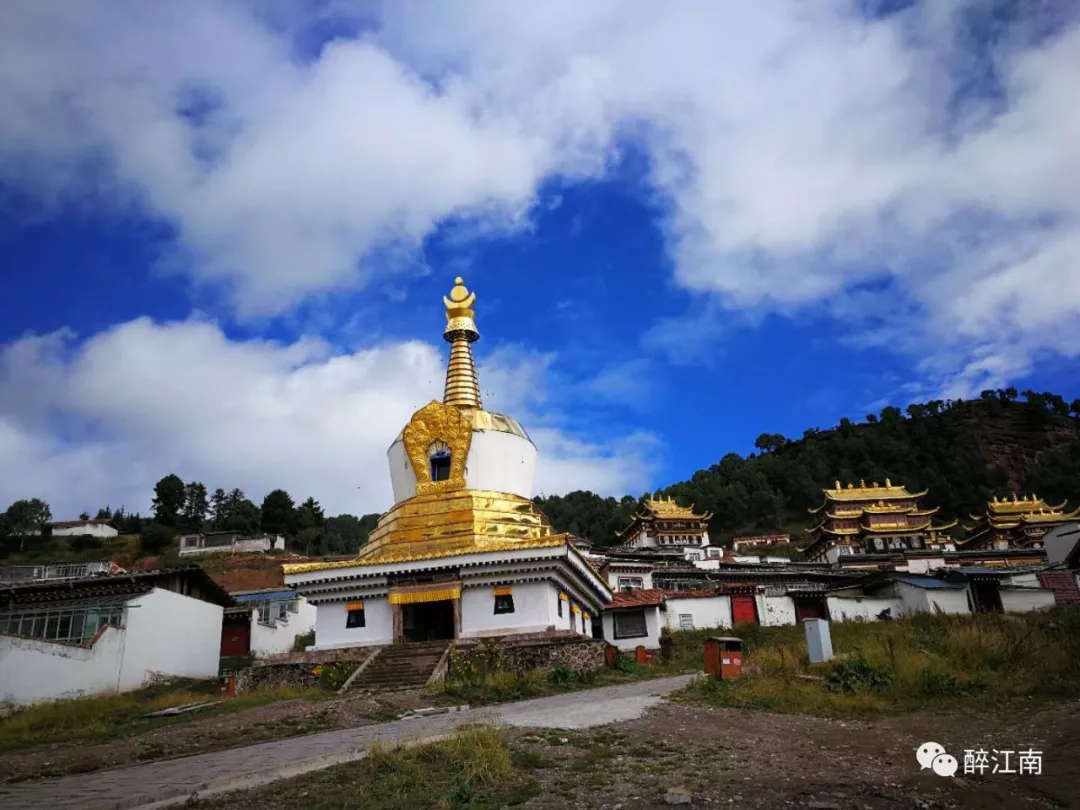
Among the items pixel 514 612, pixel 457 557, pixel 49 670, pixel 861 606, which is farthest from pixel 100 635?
pixel 861 606

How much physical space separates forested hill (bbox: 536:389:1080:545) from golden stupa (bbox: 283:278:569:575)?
65781 mm

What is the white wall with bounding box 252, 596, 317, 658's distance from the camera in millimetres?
35000

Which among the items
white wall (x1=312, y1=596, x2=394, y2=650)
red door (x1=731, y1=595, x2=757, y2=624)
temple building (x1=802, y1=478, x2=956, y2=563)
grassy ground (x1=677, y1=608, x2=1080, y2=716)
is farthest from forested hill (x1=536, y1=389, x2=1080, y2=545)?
grassy ground (x1=677, y1=608, x2=1080, y2=716)

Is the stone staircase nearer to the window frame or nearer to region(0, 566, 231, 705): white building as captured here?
the window frame

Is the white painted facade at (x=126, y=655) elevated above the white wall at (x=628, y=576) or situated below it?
below

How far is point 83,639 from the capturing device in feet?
80.4

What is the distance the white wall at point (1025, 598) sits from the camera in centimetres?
3597

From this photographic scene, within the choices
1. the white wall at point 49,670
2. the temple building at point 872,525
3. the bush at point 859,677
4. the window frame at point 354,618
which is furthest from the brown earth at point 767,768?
the temple building at point 872,525

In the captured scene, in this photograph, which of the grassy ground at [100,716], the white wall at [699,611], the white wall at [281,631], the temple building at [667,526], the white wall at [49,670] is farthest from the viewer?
the temple building at [667,526]

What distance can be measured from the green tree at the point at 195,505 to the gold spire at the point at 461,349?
7435 cm

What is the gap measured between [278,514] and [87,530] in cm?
1895

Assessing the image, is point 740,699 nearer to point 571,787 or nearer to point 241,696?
point 571,787

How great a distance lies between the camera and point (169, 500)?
95125mm

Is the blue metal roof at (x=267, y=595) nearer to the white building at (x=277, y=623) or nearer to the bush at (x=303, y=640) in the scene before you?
the white building at (x=277, y=623)
